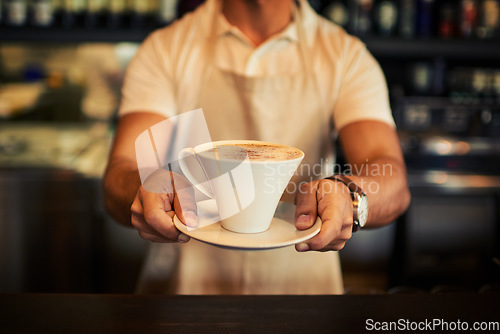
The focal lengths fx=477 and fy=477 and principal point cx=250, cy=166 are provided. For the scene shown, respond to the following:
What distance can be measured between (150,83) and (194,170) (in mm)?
640

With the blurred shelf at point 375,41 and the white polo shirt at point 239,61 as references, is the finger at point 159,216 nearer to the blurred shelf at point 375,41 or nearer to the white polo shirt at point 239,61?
the white polo shirt at point 239,61

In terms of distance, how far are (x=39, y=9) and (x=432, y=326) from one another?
8.82 feet

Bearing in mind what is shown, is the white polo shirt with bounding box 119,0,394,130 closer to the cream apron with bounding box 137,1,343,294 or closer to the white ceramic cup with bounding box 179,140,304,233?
the cream apron with bounding box 137,1,343,294

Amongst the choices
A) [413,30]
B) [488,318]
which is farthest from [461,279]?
[488,318]

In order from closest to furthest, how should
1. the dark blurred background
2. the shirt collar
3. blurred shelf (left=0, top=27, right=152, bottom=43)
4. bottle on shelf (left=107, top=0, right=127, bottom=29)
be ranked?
1. the shirt collar
2. the dark blurred background
3. blurred shelf (left=0, top=27, right=152, bottom=43)
4. bottle on shelf (left=107, top=0, right=127, bottom=29)

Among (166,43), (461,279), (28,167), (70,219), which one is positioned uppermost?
(166,43)

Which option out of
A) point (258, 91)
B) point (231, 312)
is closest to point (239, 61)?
point (258, 91)

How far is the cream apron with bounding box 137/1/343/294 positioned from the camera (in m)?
1.34

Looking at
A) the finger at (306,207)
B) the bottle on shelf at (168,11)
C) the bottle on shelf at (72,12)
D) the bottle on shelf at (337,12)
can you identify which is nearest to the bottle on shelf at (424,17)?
the bottle on shelf at (337,12)

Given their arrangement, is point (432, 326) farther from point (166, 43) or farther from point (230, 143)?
point (166, 43)

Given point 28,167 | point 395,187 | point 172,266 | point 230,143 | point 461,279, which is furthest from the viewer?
point 461,279

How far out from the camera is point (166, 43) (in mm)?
1380

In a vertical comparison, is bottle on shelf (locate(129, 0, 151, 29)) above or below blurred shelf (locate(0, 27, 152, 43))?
above

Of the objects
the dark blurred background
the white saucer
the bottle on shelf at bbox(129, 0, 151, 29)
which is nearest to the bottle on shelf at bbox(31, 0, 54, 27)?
the dark blurred background
